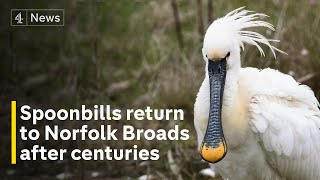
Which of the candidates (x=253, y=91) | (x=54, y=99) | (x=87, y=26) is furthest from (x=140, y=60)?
(x=253, y=91)

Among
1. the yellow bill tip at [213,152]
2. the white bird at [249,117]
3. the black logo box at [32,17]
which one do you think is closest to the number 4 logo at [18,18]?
the black logo box at [32,17]

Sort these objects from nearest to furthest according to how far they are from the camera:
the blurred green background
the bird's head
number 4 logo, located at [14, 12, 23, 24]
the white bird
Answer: the bird's head → the white bird → number 4 logo, located at [14, 12, 23, 24] → the blurred green background

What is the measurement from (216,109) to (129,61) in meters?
4.74

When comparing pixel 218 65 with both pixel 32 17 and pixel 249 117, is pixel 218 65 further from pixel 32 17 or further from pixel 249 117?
pixel 32 17

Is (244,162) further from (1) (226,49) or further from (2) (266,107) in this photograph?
(1) (226,49)

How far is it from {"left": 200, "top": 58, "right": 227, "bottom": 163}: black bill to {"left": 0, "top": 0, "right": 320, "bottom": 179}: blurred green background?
78.3 inches

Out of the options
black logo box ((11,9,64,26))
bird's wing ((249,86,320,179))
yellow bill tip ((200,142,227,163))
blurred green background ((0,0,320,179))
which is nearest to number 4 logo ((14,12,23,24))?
→ black logo box ((11,9,64,26))

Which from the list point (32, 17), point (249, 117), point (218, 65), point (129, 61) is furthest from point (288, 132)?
point (129, 61)

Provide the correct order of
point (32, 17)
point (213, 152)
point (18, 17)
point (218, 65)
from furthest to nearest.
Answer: point (32, 17) → point (18, 17) → point (213, 152) → point (218, 65)

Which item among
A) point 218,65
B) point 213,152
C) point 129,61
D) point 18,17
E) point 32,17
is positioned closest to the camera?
point 218,65

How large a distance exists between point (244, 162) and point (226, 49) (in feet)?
2.80

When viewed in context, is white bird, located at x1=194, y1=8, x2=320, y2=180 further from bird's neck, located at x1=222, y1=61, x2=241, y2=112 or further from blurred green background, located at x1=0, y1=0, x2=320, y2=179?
blurred green background, located at x1=0, y1=0, x2=320, y2=179

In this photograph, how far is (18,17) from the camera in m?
7.69

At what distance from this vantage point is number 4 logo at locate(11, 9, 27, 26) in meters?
7.70
